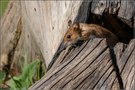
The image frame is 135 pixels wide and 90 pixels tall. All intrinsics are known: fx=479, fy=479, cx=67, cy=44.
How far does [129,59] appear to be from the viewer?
10.2 feet

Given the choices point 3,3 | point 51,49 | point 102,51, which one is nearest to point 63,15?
point 51,49

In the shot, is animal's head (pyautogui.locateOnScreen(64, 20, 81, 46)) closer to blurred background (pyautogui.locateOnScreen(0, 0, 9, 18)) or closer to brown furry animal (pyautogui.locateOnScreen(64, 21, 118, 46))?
brown furry animal (pyautogui.locateOnScreen(64, 21, 118, 46))

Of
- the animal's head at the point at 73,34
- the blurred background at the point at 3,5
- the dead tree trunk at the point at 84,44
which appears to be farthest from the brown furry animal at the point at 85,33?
the blurred background at the point at 3,5

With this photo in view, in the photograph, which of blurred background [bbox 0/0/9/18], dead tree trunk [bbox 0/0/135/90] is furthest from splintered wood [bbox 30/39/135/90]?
blurred background [bbox 0/0/9/18]

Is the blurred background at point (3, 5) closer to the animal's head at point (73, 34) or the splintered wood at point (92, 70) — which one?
the animal's head at point (73, 34)

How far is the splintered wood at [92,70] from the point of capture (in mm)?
3010

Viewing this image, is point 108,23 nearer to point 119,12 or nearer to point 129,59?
point 119,12

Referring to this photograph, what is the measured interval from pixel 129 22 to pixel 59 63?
682 mm

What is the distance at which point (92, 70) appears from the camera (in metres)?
3.09

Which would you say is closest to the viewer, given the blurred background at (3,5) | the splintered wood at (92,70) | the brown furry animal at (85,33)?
the splintered wood at (92,70)

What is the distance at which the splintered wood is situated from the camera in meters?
3.01

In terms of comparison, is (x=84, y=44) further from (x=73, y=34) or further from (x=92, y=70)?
(x=73, y=34)

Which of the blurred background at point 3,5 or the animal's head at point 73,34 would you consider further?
the blurred background at point 3,5

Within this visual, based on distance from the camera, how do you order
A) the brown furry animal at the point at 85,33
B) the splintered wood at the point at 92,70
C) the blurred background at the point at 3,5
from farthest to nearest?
the blurred background at the point at 3,5 < the brown furry animal at the point at 85,33 < the splintered wood at the point at 92,70
